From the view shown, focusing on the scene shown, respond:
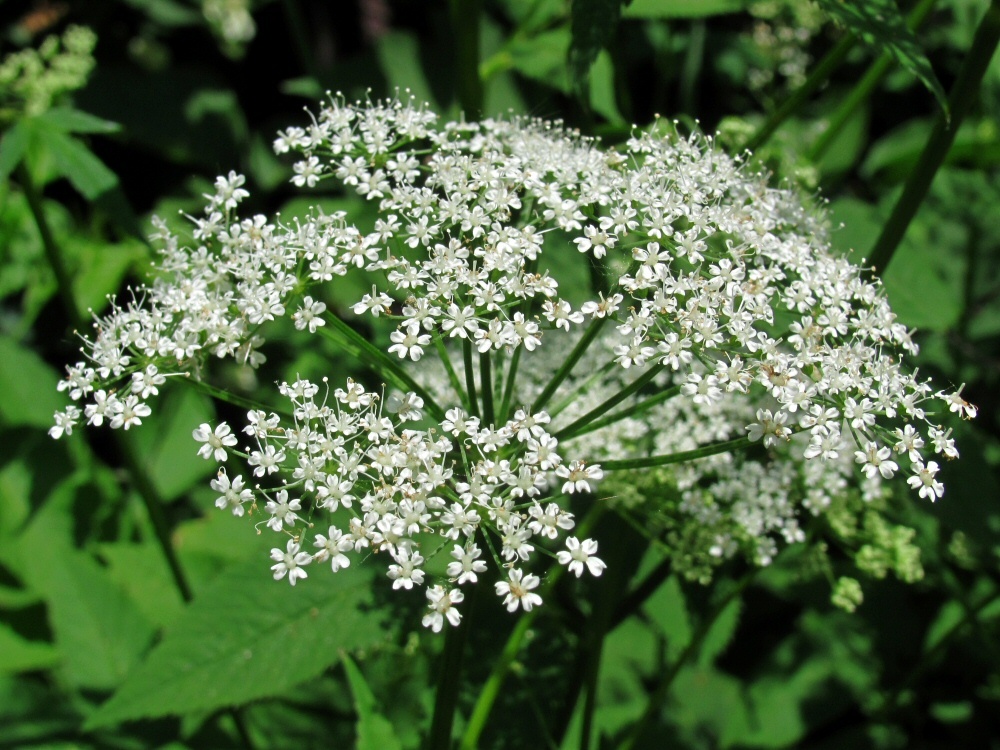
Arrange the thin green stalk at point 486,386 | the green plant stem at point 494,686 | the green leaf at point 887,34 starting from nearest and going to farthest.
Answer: the green leaf at point 887,34 → the thin green stalk at point 486,386 → the green plant stem at point 494,686

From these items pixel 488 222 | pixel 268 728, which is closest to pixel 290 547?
pixel 488 222

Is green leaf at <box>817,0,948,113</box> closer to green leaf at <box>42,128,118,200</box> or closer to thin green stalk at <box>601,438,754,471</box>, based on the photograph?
thin green stalk at <box>601,438,754,471</box>

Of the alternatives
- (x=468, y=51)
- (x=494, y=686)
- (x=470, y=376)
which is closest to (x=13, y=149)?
(x=468, y=51)

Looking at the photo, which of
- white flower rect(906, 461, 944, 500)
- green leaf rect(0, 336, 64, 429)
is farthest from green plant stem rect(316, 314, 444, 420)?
green leaf rect(0, 336, 64, 429)

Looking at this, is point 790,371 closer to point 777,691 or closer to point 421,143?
point 421,143

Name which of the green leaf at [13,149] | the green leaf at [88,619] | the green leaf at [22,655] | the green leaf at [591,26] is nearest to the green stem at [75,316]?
the green leaf at [13,149]

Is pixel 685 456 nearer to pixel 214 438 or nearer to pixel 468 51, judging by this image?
pixel 214 438

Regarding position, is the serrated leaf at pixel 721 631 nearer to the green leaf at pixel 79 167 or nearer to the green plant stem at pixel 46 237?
the green plant stem at pixel 46 237
